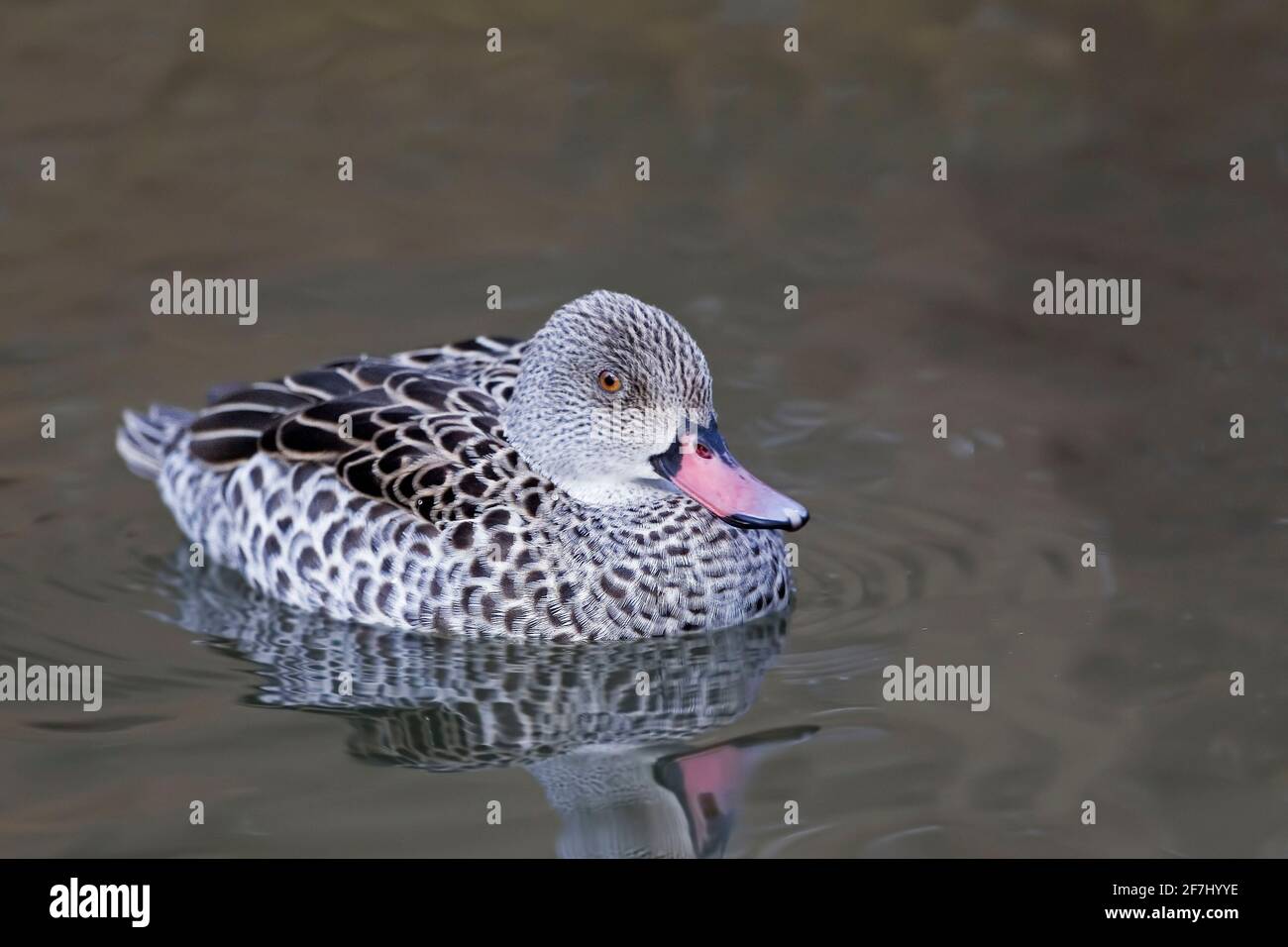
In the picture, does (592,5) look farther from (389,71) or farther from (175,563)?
(175,563)

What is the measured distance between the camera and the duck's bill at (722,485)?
7.84 metres

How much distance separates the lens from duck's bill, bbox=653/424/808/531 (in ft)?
25.7

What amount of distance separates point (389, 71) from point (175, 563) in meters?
6.85

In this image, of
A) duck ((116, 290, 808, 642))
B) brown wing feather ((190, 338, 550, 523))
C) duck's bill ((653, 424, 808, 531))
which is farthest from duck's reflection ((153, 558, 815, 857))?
duck's bill ((653, 424, 808, 531))

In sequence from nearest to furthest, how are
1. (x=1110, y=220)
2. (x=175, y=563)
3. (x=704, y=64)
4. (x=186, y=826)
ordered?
(x=186, y=826) < (x=175, y=563) < (x=1110, y=220) < (x=704, y=64)

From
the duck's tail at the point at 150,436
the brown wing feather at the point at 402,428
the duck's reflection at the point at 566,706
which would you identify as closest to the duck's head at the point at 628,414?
the brown wing feather at the point at 402,428

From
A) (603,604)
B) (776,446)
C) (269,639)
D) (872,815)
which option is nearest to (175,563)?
(269,639)

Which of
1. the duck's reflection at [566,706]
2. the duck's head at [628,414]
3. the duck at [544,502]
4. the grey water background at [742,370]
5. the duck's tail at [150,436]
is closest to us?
the duck's reflection at [566,706]

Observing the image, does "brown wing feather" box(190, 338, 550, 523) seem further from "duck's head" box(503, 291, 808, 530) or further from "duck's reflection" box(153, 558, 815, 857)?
"duck's reflection" box(153, 558, 815, 857)

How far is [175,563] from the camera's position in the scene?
31.0 feet

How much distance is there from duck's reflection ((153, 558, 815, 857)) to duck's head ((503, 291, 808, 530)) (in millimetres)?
744

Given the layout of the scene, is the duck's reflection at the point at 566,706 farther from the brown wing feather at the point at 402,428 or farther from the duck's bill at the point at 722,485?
the duck's bill at the point at 722,485

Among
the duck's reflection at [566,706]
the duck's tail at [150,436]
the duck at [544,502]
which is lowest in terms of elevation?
the duck's reflection at [566,706]

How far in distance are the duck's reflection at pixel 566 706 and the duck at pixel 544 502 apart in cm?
13
